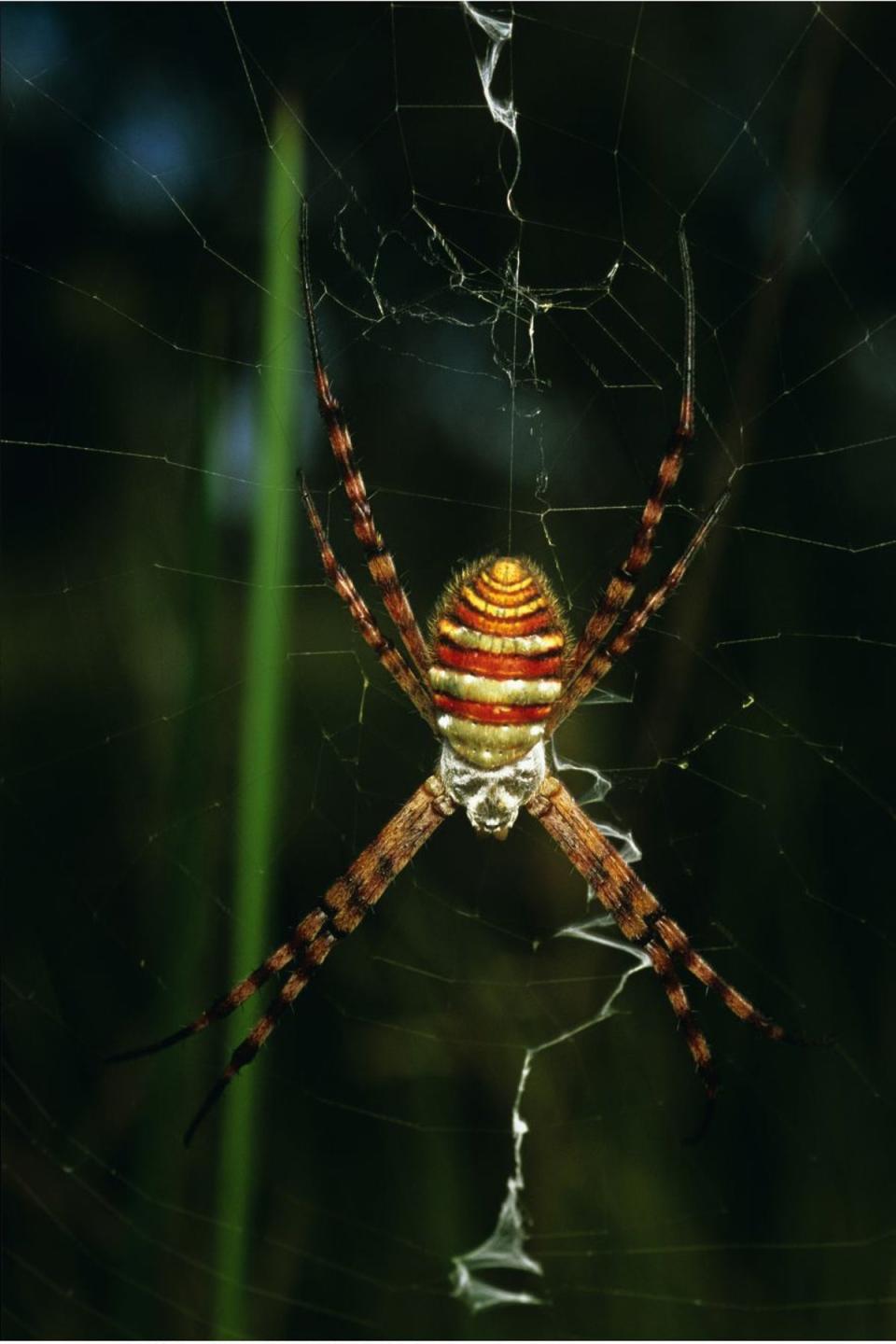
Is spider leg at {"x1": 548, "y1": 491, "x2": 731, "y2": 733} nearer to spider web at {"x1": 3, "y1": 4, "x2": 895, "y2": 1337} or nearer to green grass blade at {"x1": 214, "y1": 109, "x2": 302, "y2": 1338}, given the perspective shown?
spider web at {"x1": 3, "y1": 4, "x2": 895, "y2": 1337}

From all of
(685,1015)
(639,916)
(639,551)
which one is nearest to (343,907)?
(639,916)

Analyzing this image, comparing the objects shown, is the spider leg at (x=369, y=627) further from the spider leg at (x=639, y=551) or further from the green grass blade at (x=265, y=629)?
the spider leg at (x=639, y=551)

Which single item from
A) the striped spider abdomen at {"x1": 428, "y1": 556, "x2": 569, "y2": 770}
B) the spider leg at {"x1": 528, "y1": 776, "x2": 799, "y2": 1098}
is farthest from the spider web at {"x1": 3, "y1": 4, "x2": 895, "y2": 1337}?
the striped spider abdomen at {"x1": 428, "y1": 556, "x2": 569, "y2": 770}

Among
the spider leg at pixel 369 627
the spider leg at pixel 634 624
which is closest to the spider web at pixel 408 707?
the spider leg at pixel 369 627

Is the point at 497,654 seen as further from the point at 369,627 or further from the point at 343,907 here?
the point at 343,907

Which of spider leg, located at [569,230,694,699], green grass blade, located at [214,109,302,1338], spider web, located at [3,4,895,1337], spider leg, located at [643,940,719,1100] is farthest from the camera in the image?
spider web, located at [3,4,895,1337]

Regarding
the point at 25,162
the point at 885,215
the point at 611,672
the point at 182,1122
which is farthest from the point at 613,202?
the point at 182,1122

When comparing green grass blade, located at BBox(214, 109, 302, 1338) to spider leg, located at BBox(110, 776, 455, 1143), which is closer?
green grass blade, located at BBox(214, 109, 302, 1338)
